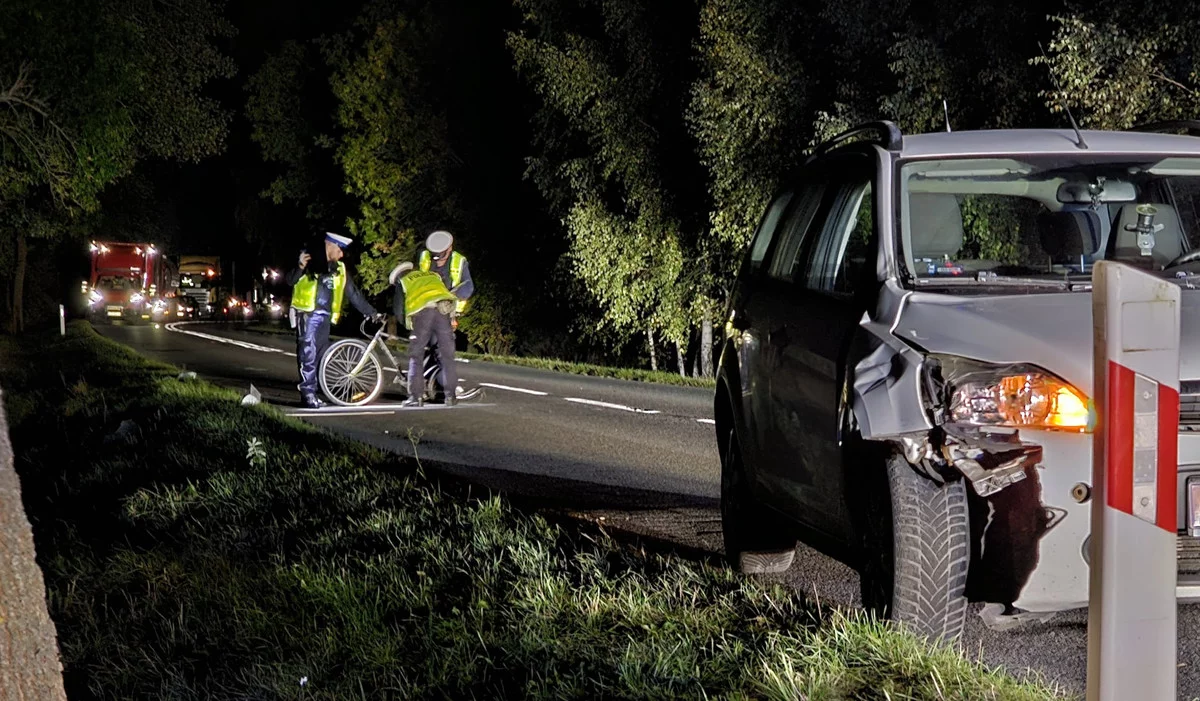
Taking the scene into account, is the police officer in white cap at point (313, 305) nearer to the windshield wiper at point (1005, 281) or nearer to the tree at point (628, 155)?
the windshield wiper at point (1005, 281)

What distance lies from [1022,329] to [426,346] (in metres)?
11.4

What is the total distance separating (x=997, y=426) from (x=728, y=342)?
2388 millimetres

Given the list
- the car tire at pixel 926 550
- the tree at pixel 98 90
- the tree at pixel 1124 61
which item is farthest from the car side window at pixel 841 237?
the tree at pixel 98 90

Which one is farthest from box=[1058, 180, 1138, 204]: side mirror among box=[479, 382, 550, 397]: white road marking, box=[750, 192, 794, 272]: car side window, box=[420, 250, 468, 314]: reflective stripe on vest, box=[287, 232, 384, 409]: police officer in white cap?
box=[479, 382, 550, 397]: white road marking

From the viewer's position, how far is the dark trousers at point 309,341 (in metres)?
16.0

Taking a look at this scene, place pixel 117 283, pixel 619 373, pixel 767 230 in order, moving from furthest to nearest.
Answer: pixel 117 283, pixel 619 373, pixel 767 230

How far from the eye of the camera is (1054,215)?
6180 mm

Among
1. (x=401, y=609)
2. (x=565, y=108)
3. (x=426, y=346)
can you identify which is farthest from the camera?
(x=565, y=108)

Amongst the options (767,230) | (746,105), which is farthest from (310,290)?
(746,105)

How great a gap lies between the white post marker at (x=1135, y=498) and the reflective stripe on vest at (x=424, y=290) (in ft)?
40.1

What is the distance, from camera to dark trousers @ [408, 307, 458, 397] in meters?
15.2

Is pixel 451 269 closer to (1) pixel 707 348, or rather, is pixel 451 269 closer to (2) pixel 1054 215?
(2) pixel 1054 215

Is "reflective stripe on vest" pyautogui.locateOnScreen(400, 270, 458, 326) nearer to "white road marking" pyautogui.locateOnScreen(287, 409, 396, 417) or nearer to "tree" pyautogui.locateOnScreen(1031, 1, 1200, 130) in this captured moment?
"white road marking" pyautogui.locateOnScreen(287, 409, 396, 417)

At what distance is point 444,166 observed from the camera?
42.5 meters
